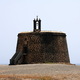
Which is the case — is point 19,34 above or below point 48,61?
above

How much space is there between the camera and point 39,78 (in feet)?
75.8

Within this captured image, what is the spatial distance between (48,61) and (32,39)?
4.39 meters

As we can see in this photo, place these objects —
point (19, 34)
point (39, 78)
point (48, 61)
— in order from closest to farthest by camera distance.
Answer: point (39, 78)
point (48, 61)
point (19, 34)

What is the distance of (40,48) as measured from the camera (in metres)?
47.3

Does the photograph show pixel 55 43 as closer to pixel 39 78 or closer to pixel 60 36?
→ pixel 60 36

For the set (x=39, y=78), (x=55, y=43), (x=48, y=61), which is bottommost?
(x=39, y=78)

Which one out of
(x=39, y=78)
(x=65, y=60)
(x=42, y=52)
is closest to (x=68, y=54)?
(x=65, y=60)

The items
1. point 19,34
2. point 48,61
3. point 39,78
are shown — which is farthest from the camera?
point 19,34

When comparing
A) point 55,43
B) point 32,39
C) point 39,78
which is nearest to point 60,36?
point 55,43

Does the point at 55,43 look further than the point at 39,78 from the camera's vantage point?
Yes

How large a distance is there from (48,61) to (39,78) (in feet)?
77.8

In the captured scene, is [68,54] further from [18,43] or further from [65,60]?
[18,43]

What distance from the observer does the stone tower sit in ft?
155

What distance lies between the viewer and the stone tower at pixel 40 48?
4709cm
